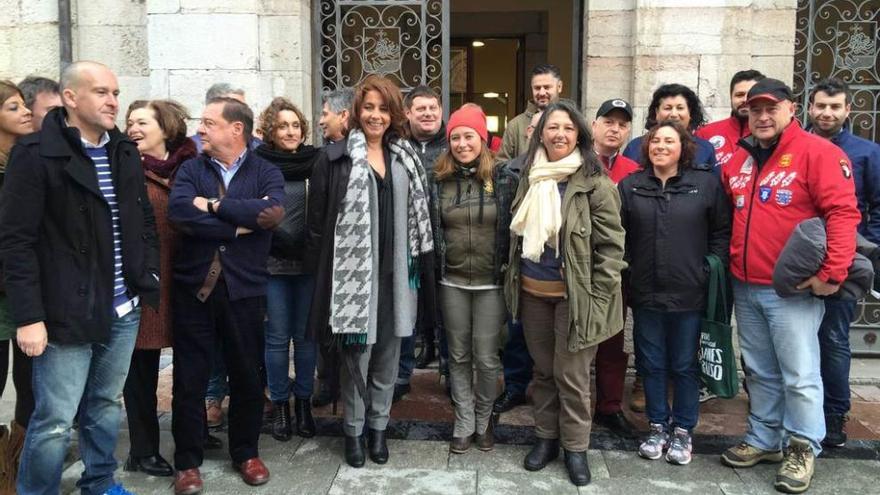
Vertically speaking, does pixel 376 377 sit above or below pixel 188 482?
above

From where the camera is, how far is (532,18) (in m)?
10.4

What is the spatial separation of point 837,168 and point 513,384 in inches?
90.2

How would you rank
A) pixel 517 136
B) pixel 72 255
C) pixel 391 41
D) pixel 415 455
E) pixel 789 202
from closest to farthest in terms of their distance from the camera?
1. pixel 72 255
2. pixel 789 202
3. pixel 415 455
4. pixel 517 136
5. pixel 391 41

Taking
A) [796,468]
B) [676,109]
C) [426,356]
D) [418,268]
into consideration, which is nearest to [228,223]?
[418,268]

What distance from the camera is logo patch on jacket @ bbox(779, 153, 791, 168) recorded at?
3.47m

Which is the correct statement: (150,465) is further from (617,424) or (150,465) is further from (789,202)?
(789,202)

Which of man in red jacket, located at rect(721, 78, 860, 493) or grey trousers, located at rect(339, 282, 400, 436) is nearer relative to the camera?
man in red jacket, located at rect(721, 78, 860, 493)

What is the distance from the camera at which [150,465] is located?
3.63 metres

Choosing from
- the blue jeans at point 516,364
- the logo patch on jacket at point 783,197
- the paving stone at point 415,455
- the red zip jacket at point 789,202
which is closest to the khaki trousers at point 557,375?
the paving stone at point 415,455

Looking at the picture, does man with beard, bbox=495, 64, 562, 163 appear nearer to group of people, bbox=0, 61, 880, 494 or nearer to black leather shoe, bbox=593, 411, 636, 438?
group of people, bbox=0, 61, 880, 494

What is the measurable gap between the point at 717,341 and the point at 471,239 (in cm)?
139

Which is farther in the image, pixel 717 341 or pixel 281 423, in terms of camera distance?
pixel 281 423

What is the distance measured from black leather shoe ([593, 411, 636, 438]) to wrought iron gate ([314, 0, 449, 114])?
3.04 m

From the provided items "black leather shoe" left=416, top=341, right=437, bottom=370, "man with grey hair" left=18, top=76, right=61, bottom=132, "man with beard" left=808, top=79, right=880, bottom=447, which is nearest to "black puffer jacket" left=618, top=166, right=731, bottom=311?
"man with beard" left=808, top=79, right=880, bottom=447
